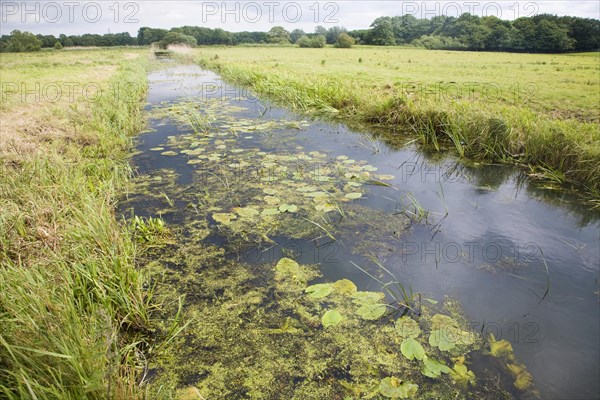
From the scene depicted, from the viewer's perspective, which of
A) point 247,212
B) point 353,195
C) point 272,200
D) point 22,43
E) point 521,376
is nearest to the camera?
point 521,376

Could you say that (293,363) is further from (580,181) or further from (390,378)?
(580,181)

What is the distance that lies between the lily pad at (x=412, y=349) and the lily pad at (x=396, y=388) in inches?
6.8

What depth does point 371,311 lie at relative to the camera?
2.18 meters

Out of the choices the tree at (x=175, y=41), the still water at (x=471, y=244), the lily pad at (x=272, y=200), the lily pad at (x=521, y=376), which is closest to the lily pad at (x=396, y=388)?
the lily pad at (x=521, y=376)

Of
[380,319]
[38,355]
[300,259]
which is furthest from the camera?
[300,259]

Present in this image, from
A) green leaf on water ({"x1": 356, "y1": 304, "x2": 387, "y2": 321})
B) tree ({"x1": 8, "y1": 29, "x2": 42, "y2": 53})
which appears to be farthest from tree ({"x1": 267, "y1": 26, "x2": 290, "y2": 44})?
green leaf on water ({"x1": 356, "y1": 304, "x2": 387, "y2": 321})

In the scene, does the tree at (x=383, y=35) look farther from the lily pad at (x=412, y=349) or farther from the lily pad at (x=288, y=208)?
the lily pad at (x=412, y=349)

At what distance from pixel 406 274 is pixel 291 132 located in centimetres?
454

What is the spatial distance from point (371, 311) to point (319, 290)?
0.38 m

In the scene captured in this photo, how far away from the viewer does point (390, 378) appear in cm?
173

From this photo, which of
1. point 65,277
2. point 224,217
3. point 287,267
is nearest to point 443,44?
point 224,217

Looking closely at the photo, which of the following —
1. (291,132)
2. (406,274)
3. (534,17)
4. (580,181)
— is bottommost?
(406,274)

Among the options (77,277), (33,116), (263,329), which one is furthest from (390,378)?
(33,116)

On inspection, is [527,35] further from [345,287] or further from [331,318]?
[331,318]
